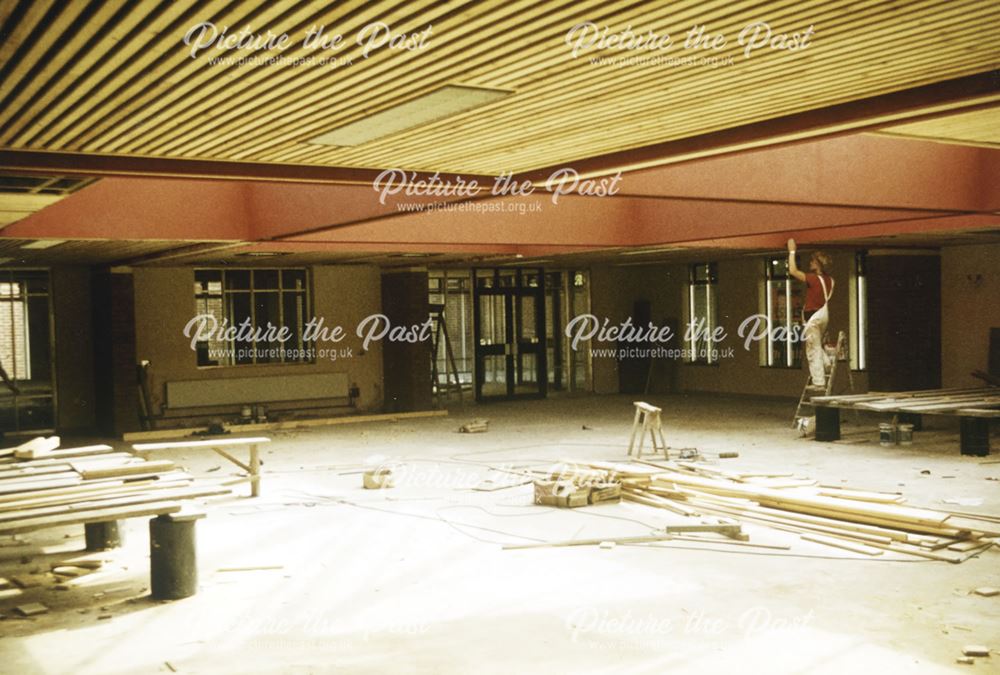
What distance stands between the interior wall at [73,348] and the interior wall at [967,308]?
45.5ft

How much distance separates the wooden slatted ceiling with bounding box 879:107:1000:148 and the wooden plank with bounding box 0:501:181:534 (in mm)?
5193

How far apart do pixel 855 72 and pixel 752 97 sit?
20.9 inches

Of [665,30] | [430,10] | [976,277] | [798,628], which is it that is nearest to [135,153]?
[430,10]

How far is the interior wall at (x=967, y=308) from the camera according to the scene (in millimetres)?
14258

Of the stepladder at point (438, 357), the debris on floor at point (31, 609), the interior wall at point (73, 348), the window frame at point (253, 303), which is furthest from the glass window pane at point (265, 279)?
the debris on floor at point (31, 609)

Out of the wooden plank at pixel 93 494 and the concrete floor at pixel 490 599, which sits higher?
the wooden plank at pixel 93 494

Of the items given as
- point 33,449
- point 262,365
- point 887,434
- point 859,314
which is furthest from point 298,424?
point 859,314

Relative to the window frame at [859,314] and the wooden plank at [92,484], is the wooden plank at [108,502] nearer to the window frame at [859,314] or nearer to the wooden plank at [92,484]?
the wooden plank at [92,484]

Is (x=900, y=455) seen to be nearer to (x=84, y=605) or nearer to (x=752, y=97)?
(x=752, y=97)

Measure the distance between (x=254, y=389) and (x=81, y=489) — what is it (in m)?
9.25

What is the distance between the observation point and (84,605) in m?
5.90

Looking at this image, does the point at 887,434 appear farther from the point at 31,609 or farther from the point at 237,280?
the point at 237,280

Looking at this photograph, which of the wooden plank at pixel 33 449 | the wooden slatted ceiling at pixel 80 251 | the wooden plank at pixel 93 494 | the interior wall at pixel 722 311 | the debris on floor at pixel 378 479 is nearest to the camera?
the wooden plank at pixel 93 494

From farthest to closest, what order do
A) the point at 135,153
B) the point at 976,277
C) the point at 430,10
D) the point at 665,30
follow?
the point at 976,277, the point at 135,153, the point at 665,30, the point at 430,10
